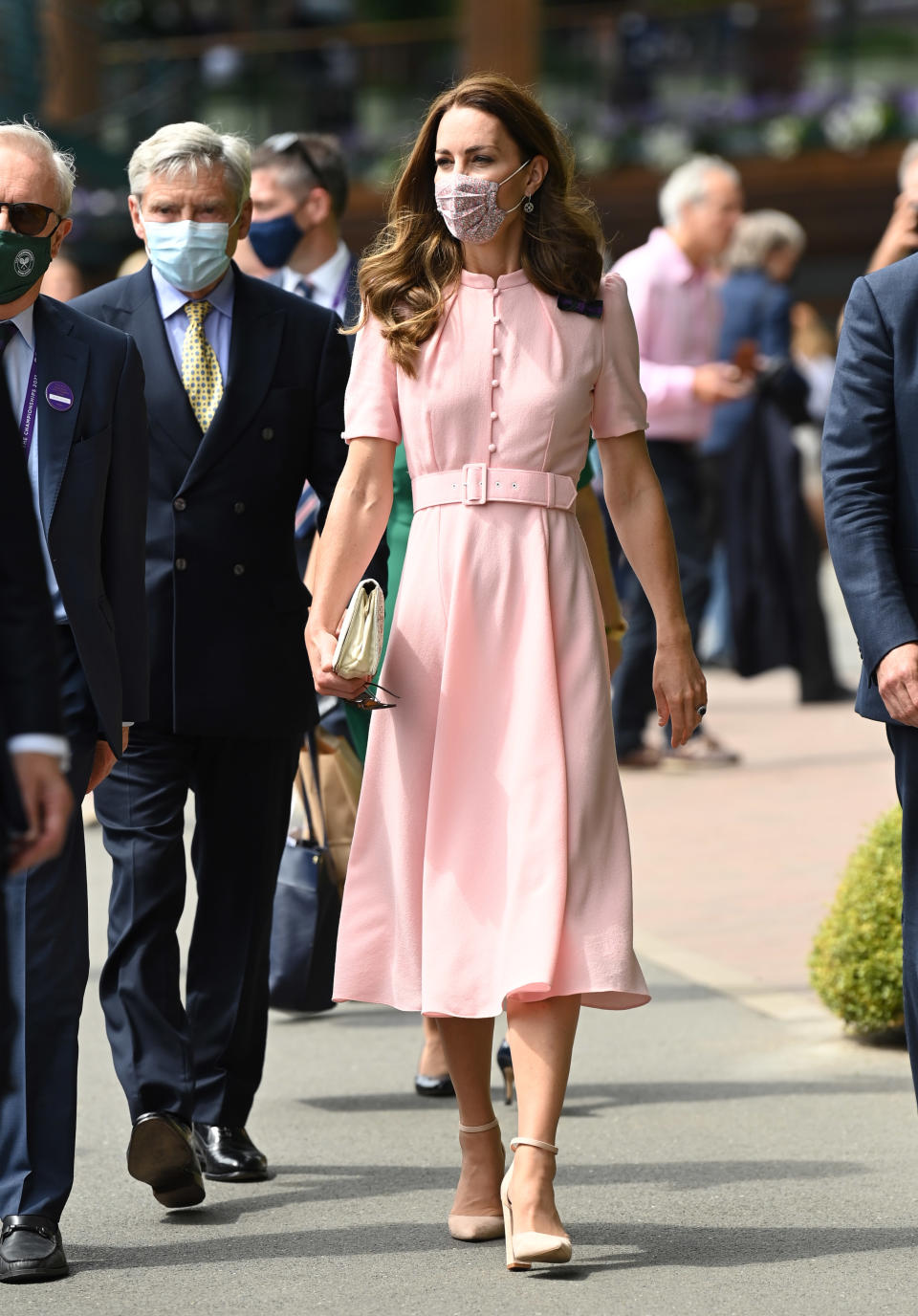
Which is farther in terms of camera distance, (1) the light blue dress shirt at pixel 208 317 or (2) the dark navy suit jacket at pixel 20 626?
(1) the light blue dress shirt at pixel 208 317

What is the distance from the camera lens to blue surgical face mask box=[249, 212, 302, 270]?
6.22 meters

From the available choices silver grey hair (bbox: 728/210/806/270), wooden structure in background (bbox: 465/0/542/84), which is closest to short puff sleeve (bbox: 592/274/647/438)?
silver grey hair (bbox: 728/210/806/270)

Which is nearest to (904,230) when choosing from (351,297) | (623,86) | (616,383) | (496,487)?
(351,297)

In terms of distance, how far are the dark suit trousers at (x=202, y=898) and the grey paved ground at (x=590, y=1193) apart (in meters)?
0.29

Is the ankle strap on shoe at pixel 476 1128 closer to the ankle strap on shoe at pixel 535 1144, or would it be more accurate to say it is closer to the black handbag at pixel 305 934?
the ankle strap on shoe at pixel 535 1144

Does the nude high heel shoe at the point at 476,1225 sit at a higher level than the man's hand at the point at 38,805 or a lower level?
lower

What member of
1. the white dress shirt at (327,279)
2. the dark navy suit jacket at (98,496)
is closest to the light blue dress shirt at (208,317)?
the dark navy suit jacket at (98,496)

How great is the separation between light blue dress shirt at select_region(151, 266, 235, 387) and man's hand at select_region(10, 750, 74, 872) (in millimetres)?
2020

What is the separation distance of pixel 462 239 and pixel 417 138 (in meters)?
0.26

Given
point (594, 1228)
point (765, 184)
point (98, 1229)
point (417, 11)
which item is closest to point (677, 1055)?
point (594, 1228)

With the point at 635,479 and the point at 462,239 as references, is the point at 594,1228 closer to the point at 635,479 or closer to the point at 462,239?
the point at 635,479

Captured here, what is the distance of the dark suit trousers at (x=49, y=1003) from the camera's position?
412 cm

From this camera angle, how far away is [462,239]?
4344 mm

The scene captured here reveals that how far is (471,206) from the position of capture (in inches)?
169
